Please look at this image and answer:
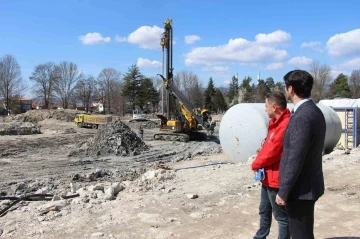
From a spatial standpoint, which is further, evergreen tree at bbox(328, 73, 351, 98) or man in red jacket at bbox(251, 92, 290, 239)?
evergreen tree at bbox(328, 73, 351, 98)

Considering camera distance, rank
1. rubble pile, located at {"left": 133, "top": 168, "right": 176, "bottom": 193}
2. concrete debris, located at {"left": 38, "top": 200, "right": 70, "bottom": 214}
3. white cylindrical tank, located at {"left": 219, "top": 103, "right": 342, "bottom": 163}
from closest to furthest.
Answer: concrete debris, located at {"left": 38, "top": 200, "right": 70, "bottom": 214}
rubble pile, located at {"left": 133, "top": 168, "right": 176, "bottom": 193}
white cylindrical tank, located at {"left": 219, "top": 103, "right": 342, "bottom": 163}

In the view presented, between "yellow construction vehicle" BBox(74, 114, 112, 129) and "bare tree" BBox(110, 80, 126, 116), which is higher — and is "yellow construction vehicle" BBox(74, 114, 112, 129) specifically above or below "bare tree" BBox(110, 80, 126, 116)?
below

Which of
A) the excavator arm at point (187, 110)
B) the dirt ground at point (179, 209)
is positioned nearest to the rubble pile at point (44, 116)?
the excavator arm at point (187, 110)

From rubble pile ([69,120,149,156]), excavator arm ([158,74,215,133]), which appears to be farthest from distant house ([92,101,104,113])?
rubble pile ([69,120,149,156])

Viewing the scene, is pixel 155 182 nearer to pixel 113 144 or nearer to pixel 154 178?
pixel 154 178

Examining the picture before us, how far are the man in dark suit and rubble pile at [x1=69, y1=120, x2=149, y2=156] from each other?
691 inches

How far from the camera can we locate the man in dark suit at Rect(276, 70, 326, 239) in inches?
115

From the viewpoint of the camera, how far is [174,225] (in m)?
5.77

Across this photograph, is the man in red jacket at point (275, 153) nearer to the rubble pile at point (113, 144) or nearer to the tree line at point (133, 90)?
the rubble pile at point (113, 144)

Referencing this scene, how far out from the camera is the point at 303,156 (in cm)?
293

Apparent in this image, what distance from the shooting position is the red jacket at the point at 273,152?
3.54 metres

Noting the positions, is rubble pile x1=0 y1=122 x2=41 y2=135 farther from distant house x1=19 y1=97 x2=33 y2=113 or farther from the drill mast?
distant house x1=19 y1=97 x2=33 y2=113

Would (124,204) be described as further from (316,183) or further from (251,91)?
(251,91)

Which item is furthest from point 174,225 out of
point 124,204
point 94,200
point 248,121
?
point 248,121
